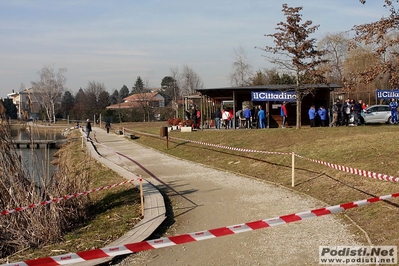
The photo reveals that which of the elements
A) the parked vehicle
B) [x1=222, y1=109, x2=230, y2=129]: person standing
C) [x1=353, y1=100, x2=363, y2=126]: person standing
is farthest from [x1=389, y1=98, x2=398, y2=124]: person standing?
[x1=222, y1=109, x2=230, y2=129]: person standing

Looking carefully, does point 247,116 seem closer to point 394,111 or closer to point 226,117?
point 226,117

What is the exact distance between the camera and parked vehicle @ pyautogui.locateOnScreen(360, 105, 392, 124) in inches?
1069

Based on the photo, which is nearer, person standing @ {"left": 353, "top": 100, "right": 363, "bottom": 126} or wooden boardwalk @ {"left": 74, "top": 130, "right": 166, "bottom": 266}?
wooden boardwalk @ {"left": 74, "top": 130, "right": 166, "bottom": 266}

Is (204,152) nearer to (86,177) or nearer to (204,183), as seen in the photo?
(204,183)

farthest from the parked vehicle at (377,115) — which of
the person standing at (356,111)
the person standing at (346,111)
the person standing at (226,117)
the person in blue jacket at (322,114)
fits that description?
the person standing at (226,117)

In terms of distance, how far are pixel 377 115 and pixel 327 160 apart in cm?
A: 1680

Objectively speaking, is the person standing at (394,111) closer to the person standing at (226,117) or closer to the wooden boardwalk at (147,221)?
the person standing at (226,117)

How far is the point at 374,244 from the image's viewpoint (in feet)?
20.5

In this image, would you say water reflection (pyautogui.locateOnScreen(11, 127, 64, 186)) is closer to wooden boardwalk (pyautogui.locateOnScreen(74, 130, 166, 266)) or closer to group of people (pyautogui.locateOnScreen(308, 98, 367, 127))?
wooden boardwalk (pyautogui.locateOnScreen(74, 130, 166, 266))

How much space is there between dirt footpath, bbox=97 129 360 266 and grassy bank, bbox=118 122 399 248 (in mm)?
531

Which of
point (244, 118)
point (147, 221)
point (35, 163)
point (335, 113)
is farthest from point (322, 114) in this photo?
point (35, 163)

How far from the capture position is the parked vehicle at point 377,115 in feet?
89.0

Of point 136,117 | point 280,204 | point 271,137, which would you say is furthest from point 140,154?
point 136,117

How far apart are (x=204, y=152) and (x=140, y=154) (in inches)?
163
